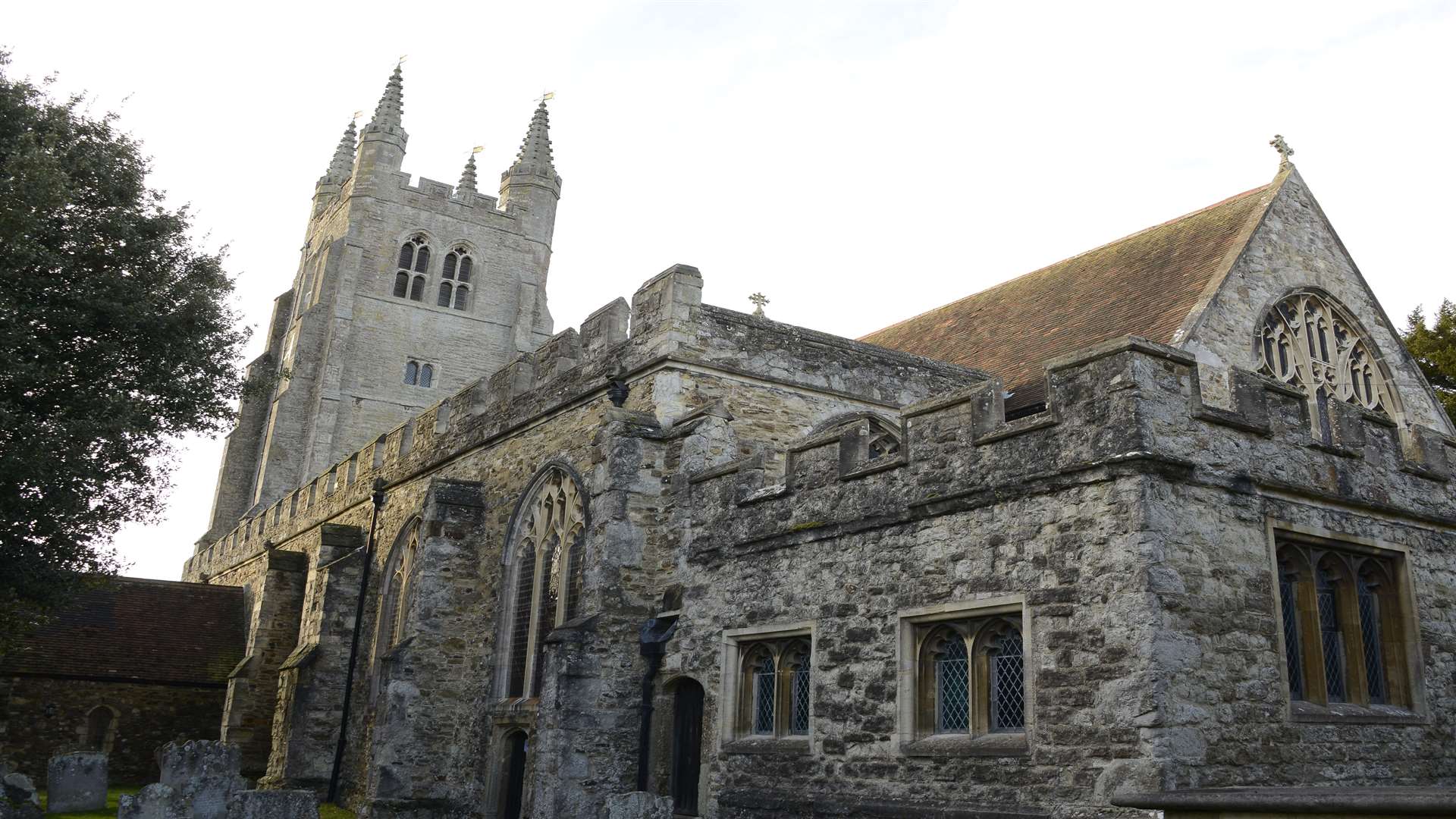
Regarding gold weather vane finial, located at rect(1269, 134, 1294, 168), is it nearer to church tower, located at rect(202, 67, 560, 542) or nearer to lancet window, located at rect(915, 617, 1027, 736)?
lancet window, located at rect(915, 617, 1027, 736)

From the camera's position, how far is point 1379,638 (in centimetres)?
924

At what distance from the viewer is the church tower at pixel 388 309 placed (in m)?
41.9

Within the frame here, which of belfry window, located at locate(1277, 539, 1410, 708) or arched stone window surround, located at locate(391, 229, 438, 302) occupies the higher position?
arched stone window surround, located at locate(391, 229, 438, 302)

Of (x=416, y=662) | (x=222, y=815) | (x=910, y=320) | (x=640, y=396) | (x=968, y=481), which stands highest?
(x=910, y=320)

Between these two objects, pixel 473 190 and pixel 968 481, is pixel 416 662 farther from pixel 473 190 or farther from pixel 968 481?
pixel 473 190

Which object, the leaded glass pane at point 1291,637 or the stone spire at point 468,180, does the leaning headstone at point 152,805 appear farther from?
the stone spire at point 468,180

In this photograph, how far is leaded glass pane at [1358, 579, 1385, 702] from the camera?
905cm

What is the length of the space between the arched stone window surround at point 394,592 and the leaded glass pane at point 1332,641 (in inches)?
513

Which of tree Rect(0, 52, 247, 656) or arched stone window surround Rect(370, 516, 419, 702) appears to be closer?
tree Rect(0, 52, 247, 656)

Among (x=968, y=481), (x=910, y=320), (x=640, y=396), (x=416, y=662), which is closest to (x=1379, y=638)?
(x=968, y=481)

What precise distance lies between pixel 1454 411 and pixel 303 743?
798 inches

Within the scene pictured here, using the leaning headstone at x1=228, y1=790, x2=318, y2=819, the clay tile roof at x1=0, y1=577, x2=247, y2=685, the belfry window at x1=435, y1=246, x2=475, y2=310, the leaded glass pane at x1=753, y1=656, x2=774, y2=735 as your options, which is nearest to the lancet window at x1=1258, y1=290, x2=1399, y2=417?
the leaded glass pane at x1=753, y1=656, x2=774, y2=735

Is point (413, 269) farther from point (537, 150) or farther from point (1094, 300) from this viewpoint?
point (1094, 300)

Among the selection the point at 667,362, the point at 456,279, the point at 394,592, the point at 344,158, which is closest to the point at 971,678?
the point at 667,362
